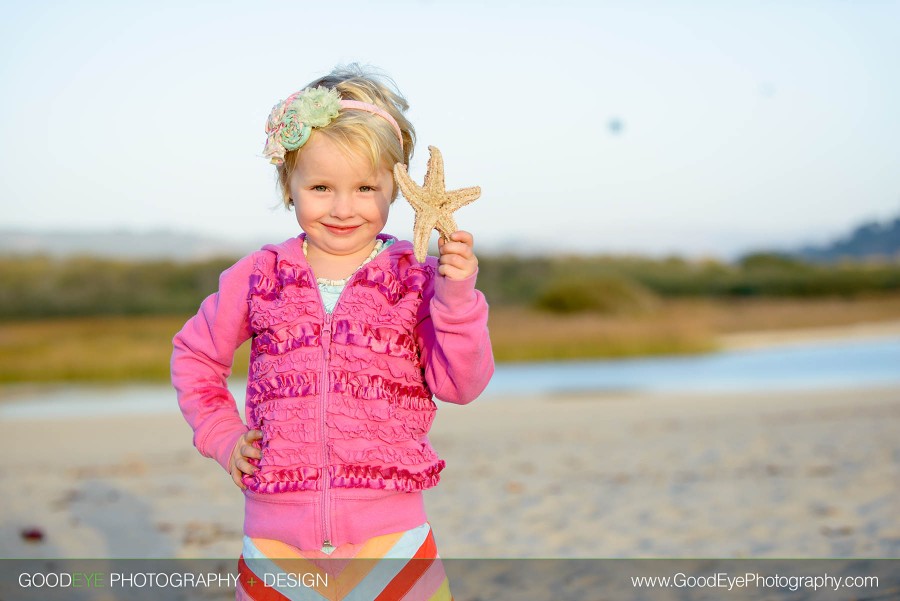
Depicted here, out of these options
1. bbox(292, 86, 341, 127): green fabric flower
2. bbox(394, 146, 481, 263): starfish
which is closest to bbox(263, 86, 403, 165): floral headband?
bbox(292, 86, 341, 127): green fabric flower

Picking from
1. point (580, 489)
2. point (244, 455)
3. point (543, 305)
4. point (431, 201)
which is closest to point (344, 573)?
point (244, 455)

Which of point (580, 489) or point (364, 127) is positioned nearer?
point (364, 127)

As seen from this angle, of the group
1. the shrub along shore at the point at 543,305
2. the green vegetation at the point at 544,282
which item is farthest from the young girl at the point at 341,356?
the green vegetation at the point at 544,282

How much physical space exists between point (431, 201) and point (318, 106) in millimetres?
424

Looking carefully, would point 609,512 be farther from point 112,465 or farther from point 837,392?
point 837,392

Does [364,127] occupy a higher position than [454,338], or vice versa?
[364,127]

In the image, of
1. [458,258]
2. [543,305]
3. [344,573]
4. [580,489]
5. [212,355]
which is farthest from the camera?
[543,305]

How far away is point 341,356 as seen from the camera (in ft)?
8.30

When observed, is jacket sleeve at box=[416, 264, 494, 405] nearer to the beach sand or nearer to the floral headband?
the floral headband

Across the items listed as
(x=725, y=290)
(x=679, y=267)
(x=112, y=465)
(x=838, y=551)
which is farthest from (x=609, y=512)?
(x=679, y=267)

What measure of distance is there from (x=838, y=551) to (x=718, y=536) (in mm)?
832

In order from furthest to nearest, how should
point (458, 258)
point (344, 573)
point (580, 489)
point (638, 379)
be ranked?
point (638, 379), point (580, 489), point (344, 573), point (458, 258)

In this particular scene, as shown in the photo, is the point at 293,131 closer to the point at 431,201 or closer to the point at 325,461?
the point at 431,201

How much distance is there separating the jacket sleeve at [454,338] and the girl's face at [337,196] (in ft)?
0.80
